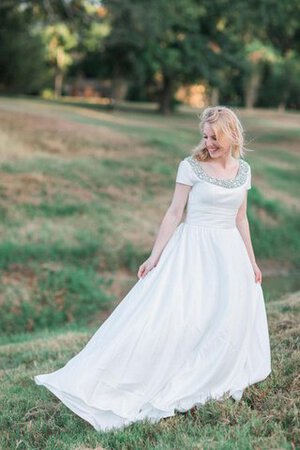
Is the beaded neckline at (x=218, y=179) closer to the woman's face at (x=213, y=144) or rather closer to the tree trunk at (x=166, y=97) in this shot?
the woman's face at (x=213, y=144)

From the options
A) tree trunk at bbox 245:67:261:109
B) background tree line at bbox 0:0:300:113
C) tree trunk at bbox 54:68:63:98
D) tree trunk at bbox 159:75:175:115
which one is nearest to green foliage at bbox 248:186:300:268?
background tree line at bbox 0:0:300:113

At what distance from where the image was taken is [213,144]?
4.24 metres

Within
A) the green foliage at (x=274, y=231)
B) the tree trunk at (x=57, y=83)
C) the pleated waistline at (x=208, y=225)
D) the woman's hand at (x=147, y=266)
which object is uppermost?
the pleated waistline at (x=208, y=225)

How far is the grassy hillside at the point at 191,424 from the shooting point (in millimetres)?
3762

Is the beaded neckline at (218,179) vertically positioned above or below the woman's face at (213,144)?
Answer: below

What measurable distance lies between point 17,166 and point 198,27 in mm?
17662

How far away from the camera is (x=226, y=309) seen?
13.7 ft

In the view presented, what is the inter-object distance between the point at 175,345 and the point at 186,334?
0.31ft

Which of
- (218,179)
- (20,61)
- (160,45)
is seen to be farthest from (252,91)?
(218,179)

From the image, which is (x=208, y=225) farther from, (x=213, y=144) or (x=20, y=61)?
(x=20, y=61)

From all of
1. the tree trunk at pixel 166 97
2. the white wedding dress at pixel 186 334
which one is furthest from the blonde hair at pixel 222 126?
the tree trunk at pixel 166 97

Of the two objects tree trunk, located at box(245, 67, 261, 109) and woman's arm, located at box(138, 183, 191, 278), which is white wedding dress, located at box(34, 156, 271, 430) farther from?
tree trunk, located at box(245, 67, 261, 109)

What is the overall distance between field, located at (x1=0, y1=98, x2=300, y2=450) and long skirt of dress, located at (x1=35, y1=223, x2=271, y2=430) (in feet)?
0.46

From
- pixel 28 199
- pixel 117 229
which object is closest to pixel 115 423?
Answer: pixel 117 229
